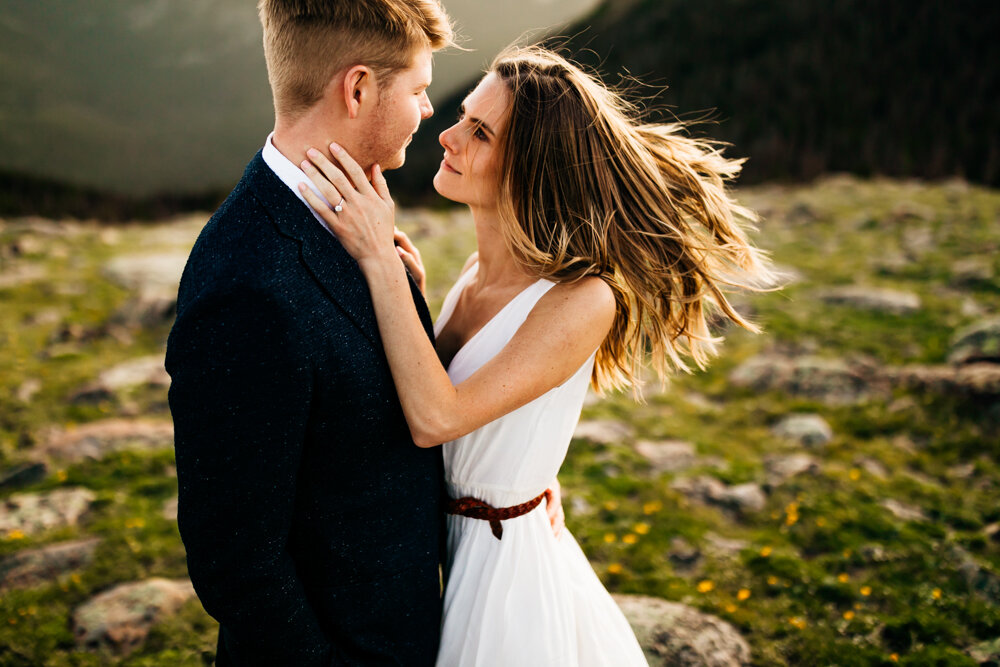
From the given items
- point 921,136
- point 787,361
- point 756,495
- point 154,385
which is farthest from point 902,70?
point 154,385

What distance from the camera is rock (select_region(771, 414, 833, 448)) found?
5.77 m

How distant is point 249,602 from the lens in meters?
1.53

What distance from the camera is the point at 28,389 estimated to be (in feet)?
22.3

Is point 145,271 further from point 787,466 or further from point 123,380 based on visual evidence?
point 787,466

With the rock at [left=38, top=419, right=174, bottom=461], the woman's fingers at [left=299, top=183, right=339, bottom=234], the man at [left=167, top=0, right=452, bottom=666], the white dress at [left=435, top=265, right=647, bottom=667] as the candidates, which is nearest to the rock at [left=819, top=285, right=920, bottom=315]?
the white dress at [left=435, top=265, right=647, bottom=667]

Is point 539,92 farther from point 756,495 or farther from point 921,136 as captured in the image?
point 921,136

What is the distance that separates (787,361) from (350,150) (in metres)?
6.84

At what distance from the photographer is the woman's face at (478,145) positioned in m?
2.32

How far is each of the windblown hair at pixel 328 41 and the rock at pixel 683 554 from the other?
151 inches

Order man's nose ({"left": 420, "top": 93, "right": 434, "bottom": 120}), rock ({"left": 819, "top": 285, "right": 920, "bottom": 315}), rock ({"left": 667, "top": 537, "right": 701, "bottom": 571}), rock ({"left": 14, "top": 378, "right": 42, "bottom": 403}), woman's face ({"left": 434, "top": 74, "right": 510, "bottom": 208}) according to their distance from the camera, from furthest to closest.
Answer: rock ({"left": 819, "top": 285, "right": 920, "bottom": 315}) < rock ({"left": 14, "top": 378, "right": 42, "bottom": 403}) < rock ({"left": 667, "top": 537, "right": 701, "bottom": 571}) < woman's face ({"left": 434, "top": 74, "right": 510, "bottom": 208}) < man's nose ({"left": 420, "top": 93, "right": 434, "bottom": 120})

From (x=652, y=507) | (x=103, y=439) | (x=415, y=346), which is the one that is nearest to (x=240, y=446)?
(x=415, y=346)

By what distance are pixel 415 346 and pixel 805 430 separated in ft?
17.3

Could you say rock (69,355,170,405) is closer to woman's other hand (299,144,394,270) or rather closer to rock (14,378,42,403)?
rock (14,378,42,403)

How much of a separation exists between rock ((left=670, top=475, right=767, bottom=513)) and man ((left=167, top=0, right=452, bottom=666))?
363 centimetres
